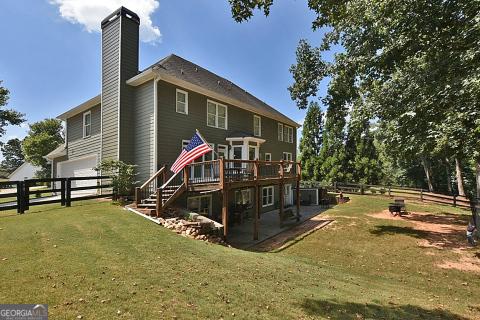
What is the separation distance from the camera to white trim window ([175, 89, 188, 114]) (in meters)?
14.5

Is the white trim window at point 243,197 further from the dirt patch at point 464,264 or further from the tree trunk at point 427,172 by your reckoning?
the tree trunk at point 427,172

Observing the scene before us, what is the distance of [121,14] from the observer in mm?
14125

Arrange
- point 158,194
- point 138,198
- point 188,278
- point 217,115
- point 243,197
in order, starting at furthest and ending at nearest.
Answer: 1. point 243,197
2. point 217,115
3. point 138,198
4. point 158,194
5. point 188,278

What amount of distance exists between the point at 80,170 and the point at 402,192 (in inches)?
1082

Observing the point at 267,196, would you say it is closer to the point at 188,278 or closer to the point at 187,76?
the point at 187,76

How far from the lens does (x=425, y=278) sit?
8.48 m

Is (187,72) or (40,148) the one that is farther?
(40,148)

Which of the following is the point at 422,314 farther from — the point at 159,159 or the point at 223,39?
the point at 223,39

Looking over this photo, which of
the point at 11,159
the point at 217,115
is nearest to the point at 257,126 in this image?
the point at 217,115

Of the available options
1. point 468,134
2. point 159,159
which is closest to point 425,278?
point 468,134

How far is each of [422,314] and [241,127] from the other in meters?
15.1

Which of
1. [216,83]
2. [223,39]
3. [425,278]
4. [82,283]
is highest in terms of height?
[223,39]

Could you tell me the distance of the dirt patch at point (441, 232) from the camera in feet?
32.2

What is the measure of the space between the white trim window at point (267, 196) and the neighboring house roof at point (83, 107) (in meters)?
12.9
